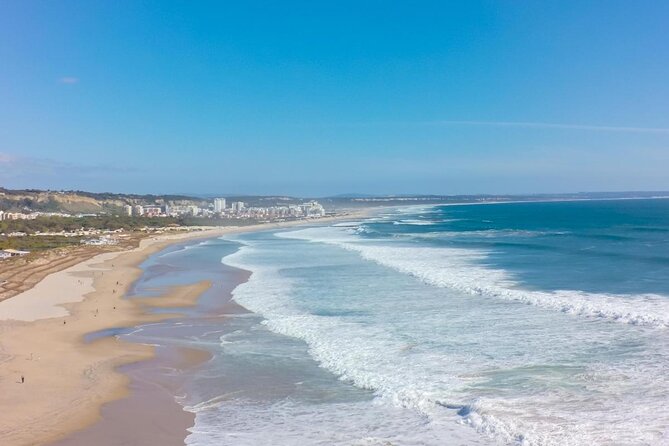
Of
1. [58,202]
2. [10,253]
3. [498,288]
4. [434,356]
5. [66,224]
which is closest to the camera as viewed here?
[434,356]

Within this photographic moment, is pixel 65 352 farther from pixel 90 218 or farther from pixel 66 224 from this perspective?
pixel 90 218

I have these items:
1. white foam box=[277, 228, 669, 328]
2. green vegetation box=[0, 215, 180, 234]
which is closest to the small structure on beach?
green vegetation box=[0, 215, 180, 234]

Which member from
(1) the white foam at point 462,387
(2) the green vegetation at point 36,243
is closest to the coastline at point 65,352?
(1) the white foam at point 462,387

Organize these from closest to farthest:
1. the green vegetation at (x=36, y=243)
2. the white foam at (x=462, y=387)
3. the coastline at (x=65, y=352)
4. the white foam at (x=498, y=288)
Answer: the white foam at (x=462, y=387)
the coastline at (x=65, y=352)
the white foam at (x=498, y=288)
the green vegetation at (x=36, y=243)

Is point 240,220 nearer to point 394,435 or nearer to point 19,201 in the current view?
point 19,201

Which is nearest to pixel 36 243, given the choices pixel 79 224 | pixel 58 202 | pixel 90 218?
pixel 79 224

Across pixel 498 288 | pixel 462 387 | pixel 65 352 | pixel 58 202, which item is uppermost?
pixel 58 202

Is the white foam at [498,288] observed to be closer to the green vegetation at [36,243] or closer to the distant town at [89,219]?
the green vegetation at [36,243]

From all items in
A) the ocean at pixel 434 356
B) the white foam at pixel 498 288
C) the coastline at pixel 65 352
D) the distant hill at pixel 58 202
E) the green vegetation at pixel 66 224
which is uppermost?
the distant hill at pixel 58 202

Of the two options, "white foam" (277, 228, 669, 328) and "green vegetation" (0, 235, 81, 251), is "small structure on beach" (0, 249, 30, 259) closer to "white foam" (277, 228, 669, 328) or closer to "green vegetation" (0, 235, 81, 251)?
"green vegetation" (0, 235, 81, 251)
